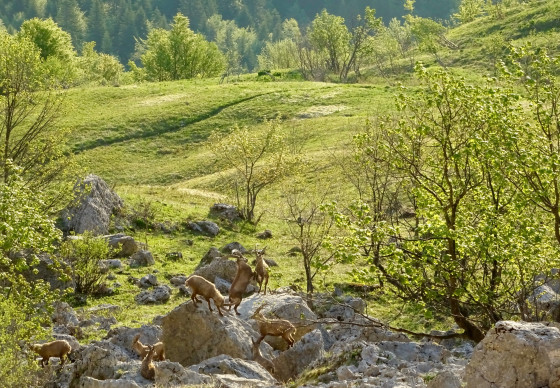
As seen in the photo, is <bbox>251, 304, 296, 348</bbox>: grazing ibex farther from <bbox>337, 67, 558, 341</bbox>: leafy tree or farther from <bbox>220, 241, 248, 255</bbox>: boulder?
<bbox>220, 241, 248, 255</bbox>: boulder

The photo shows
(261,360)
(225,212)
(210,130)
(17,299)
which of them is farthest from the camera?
(210,130)

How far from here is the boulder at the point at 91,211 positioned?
127 feet

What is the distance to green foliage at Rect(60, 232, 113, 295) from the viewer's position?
31.7 meters

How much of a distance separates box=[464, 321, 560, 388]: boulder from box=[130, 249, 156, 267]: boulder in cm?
2658

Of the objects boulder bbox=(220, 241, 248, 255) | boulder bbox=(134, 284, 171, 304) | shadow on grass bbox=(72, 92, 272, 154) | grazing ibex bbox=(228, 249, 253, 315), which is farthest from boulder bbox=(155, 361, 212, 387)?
shadow on grass bbox=(72, 92, 272, 154)

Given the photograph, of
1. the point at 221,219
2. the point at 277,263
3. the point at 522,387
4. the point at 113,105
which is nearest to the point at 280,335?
the point at 522,387

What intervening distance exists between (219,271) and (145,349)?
13.3 metres

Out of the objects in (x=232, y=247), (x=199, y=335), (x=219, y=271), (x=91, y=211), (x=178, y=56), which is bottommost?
(x=232, y=247)

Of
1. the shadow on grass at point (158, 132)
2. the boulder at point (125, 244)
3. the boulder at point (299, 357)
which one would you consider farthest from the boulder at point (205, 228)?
the shadow on grass at point (158, 132)

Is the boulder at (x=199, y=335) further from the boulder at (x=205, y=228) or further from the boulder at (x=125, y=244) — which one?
the boulder at (x=205, y=228)

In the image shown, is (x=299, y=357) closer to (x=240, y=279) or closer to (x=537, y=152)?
(x=240, y=279)

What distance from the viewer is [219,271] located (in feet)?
103

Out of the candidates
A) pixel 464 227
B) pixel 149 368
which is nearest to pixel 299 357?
pixel 149 368

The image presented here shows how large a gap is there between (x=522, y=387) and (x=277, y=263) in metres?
27.6
